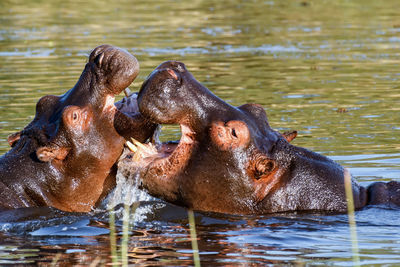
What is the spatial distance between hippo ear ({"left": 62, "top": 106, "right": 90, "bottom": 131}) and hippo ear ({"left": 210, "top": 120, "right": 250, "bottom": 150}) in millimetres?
1322

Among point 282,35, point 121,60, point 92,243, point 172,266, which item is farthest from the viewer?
point 282,35

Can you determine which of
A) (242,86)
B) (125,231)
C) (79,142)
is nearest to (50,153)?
(79,142)

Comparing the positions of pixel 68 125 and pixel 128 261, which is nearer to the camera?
pixel 128 261

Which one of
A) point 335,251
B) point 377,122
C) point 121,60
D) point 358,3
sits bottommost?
point 335,251

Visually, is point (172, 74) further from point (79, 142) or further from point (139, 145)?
point (79, 142)

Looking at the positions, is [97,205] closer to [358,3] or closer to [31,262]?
[31,262]

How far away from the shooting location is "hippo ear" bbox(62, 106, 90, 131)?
25.7 feet

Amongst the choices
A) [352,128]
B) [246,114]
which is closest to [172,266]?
[246,114]

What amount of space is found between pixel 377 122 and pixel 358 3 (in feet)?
54.2

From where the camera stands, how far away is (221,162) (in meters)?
7.38

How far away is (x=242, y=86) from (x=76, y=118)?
790 cm

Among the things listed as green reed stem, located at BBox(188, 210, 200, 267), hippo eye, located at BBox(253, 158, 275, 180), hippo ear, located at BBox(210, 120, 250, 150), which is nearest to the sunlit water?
green reed stem, located at BBox(188, 210, 200, 267)

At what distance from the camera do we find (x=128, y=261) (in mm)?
6504

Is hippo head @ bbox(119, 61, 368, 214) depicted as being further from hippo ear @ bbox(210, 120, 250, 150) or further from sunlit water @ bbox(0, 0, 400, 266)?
sunlit water @ bbox(0, 0, 400, 266)
